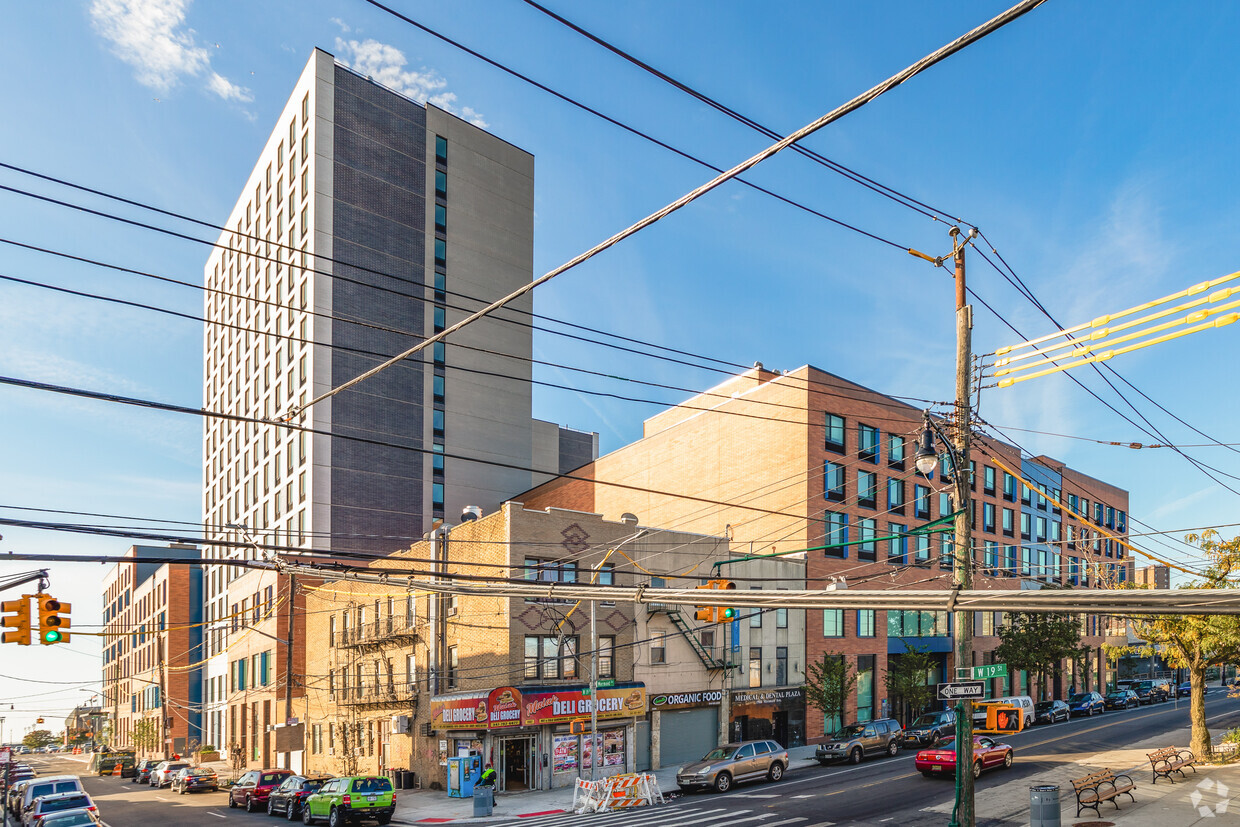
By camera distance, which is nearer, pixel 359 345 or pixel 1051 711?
pixel 1051 711

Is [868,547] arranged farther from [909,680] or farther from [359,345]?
[359,345]

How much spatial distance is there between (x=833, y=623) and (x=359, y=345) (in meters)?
40.5

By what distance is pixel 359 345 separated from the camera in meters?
69.1

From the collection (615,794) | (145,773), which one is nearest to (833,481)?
(615,794)

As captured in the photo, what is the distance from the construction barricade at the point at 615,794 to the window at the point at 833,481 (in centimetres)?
2239

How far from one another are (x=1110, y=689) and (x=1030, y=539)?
2196cm

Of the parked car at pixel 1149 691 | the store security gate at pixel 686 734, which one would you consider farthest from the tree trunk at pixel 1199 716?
the parked car at pixel 1149 691

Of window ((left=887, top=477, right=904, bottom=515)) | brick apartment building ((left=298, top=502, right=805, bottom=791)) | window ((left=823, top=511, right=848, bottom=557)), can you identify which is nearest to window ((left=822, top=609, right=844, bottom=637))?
brick apartment building ((left=298, top=502, right=805, bottom=791))

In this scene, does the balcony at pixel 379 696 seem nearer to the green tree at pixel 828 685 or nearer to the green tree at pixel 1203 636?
the green tree at pixel 828 685

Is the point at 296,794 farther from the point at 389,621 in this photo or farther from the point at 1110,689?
the point at 1110,689

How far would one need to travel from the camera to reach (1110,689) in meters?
80.9

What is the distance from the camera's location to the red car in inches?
1187

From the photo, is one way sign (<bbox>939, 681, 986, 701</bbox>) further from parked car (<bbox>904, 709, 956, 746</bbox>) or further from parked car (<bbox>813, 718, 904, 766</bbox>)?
parked car (<bbox>813, 718, 904, 766</bbox>)

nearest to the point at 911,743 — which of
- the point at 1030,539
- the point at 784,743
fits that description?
the point at 784,743
